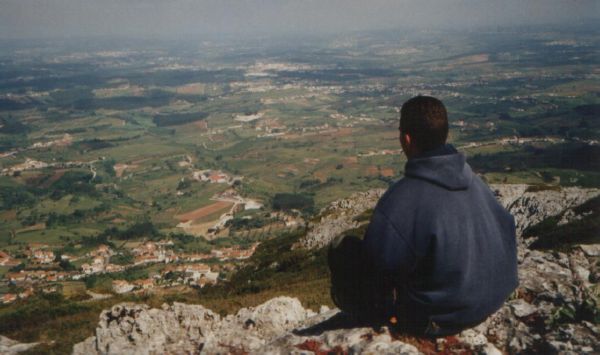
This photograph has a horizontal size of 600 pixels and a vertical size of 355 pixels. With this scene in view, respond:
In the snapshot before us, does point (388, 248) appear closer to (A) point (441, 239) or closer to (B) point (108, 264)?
(A) point (441, 239)

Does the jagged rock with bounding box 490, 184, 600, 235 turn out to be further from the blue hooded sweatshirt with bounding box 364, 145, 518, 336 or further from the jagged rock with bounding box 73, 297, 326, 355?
the blue hooded sweatshirt with bounding box 364, 145, 518, 336

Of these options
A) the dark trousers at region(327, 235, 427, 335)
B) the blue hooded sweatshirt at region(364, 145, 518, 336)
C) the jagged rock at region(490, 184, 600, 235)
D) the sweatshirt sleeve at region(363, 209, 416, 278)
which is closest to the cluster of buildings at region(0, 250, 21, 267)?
the jagged rock at region(490, 184, 600, 235)

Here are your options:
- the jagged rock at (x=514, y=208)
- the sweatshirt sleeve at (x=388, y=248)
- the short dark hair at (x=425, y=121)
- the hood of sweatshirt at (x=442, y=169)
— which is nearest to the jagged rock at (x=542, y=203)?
the jagged rock at (x=514, y=208)

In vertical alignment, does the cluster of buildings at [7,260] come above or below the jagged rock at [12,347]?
below

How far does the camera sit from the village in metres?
58.1

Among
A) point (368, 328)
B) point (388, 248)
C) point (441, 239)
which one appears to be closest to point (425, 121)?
point (441, 239)

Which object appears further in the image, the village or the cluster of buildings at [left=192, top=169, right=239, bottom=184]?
the cluster of buildings at [left=192, top=169, right=239, bottom=184]

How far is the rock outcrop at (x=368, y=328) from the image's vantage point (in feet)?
16.7

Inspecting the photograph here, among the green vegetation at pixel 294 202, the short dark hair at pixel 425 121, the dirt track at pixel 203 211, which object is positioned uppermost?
the short dark hair at pixel 425 121

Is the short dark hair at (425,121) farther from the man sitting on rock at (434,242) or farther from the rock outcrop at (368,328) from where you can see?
the rock outcrop at (368,328)

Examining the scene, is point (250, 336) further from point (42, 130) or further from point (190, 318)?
point (42, 130)

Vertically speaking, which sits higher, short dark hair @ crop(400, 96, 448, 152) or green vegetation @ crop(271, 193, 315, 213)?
short dark hair @ crop(400, 96, 448, 152)

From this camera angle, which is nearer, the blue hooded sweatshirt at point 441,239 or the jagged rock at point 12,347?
the blue hooded sweatshirt at point 441,239

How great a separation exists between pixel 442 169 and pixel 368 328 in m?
2.63
